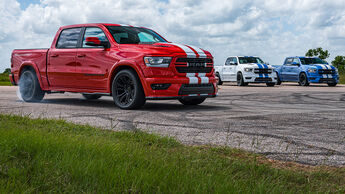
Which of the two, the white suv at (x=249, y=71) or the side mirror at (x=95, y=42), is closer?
the side mirror at (x=95, y=42)

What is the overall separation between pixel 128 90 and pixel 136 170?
18.3 ft

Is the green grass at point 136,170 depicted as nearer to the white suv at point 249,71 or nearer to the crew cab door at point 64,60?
the crew cab door at point 64,60

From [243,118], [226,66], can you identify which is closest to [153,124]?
[243,118]

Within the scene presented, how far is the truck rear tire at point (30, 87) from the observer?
420 inches

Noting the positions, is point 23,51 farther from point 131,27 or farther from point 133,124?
point 133,124

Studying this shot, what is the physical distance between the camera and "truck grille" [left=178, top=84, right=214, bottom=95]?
847cm

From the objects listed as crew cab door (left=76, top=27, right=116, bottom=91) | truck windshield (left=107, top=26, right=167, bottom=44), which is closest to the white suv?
truck windshield (left=107, top=26, right=167, bottom=44)

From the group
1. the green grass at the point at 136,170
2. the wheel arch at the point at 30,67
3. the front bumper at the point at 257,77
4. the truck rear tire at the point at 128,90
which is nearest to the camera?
the green grass at the point at 136,170

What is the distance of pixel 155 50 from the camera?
8281 mm

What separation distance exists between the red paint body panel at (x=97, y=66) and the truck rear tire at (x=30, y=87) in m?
0.21

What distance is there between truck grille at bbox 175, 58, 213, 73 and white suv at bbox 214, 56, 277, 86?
14.1 metres

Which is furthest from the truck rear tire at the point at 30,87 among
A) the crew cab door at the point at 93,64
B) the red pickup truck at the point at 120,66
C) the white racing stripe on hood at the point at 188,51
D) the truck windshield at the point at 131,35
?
the white racing stripe on hood at the point at 188,51

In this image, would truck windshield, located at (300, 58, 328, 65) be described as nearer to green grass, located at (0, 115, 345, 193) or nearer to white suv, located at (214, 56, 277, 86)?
white suv, located at (214, 56, 277, 86)

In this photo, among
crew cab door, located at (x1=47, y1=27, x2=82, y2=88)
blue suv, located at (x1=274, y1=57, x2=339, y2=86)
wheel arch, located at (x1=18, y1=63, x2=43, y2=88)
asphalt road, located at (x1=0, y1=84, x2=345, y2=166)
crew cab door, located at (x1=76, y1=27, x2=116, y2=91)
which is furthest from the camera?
blue suv, located at (x1=274, y1=57, x2=339, y2=86)
